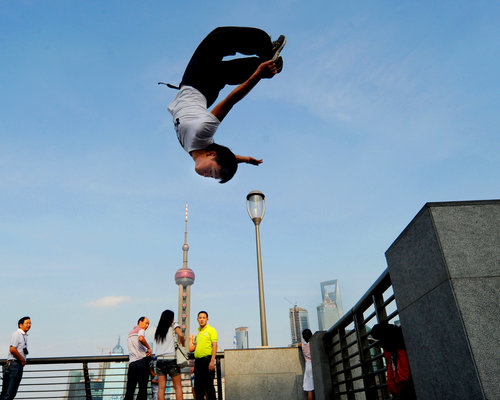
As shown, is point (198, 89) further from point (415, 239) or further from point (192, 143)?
point (415, 239)

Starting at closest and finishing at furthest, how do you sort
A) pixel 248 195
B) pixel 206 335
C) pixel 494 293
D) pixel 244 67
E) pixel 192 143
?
pixel 494 293 → pixel 192 143 → pixel 244 67 → pixel 206 335 → pixel 248 195

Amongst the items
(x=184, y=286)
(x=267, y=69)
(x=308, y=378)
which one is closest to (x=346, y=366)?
(x=308, y=378)

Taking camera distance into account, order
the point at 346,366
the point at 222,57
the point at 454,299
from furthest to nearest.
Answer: the point at 346,366 < the point at 222,57 < the point at 454,299

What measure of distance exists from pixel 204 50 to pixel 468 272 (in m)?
3.72

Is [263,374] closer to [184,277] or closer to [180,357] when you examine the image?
[180,357]

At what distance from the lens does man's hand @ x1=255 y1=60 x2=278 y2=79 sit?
14.4ft

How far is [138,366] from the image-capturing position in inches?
253

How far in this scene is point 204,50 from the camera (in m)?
→ 4.68

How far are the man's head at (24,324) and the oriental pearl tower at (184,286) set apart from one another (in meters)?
132

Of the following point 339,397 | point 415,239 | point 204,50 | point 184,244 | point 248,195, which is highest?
point 184,244

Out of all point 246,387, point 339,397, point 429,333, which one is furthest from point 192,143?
point 246,387

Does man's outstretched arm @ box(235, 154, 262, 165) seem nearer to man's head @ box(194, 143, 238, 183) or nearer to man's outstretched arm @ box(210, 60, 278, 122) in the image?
man's head @ box(194, 143, 238, 183)

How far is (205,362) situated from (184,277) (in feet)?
437

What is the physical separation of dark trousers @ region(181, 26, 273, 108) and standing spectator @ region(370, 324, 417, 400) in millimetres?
3316
